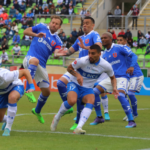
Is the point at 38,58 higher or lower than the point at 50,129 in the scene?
higher

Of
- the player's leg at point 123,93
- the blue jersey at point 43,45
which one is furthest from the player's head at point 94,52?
the blue jersey at point 43,45

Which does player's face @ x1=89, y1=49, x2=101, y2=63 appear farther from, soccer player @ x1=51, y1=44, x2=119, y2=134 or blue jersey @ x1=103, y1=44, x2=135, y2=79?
blue jersey @ x1=103, y1=44, x2=135, y2=79

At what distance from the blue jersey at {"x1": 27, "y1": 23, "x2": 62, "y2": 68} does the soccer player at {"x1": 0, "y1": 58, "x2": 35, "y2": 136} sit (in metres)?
2.08

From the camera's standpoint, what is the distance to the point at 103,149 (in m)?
5.16

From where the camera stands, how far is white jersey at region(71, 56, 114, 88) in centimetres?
673

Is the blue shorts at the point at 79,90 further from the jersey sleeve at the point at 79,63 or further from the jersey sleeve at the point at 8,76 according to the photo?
the jersey sleeve at the point at 8,76

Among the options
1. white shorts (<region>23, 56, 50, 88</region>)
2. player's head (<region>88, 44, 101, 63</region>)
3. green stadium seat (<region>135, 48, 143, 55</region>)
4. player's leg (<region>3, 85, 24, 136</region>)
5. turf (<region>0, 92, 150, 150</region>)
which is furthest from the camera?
green stadium seat (<region>135, 48, 143, 55</region>)

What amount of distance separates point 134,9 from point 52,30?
1742 cm

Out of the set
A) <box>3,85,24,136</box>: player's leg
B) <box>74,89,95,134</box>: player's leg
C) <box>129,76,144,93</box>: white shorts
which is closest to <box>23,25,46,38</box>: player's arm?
<box>74,89,95,134</box>: player's leg

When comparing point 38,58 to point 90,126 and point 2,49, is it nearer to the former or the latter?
point 90,126

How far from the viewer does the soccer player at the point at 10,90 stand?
5.98m

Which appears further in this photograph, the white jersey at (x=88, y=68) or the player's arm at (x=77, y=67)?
the white jersey at (x=88, y=68)

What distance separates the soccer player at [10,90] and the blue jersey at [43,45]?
208 cm

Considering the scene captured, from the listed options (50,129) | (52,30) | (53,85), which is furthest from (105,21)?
(50,129)
